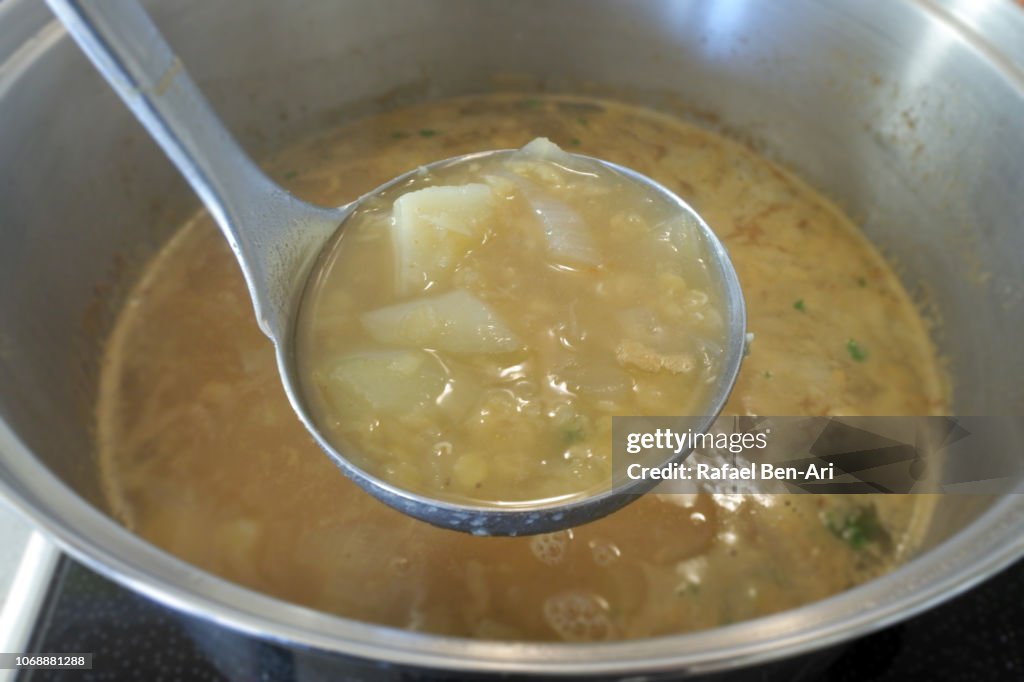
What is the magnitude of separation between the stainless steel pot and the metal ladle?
29 centimetres

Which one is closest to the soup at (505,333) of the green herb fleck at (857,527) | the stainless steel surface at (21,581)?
the green herb fleck at (857,527)

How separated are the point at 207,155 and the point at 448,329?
17.7 inches

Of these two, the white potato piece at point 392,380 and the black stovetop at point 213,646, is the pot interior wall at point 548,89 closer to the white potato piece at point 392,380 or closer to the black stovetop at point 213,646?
the black stovetop at point 213,646

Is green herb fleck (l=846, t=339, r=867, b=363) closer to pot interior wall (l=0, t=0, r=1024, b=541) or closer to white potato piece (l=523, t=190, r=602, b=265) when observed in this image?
pot interior wall (l=0, t=0, r=1024, b=541)

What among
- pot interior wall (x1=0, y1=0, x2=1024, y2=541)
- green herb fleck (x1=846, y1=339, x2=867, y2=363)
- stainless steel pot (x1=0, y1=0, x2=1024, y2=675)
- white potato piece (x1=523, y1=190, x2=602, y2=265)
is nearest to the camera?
stainless steel pot (x1=0, y1=0, x2=1024, y2=675)

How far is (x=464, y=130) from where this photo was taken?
2133mm

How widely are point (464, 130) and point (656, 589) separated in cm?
138

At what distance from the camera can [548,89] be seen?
2211mm

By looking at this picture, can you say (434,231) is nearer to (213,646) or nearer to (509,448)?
(509,448)

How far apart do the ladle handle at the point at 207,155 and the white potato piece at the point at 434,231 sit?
0.57ft

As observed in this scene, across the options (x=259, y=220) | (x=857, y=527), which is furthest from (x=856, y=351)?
(x=259, y=220)

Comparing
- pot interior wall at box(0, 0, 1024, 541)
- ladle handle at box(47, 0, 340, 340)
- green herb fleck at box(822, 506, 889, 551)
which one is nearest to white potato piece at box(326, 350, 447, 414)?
ladle handle at box(47, 0, 340, 340)

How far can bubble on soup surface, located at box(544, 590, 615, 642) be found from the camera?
1264 mm

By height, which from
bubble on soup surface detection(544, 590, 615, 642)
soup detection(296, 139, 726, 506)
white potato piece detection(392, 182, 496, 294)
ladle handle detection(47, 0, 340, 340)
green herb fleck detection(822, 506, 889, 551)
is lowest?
green herb fleck detection(822, 506, 889, 551)
